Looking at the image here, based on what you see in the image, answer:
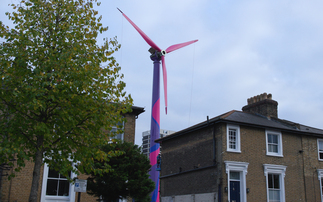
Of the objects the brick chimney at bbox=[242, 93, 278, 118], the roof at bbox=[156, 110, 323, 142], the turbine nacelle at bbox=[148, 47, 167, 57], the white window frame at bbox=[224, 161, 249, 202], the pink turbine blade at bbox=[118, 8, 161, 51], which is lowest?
the white window frame at bbox=[224, 161, 249, 202]

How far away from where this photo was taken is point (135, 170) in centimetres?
1902

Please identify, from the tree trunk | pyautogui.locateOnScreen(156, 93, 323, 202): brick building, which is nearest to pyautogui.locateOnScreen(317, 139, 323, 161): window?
pyautogui.locateOnScreen(156, 93, 323, 202): brick building

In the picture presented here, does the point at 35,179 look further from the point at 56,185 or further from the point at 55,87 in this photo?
the point at 56,185

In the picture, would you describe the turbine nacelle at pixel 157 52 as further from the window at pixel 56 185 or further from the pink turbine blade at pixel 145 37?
the window at pixel 56 185

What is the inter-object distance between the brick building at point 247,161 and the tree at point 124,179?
8.18 m

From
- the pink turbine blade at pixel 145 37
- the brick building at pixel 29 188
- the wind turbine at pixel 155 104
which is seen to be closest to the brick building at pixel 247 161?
the wind turbine at pixel 155 104

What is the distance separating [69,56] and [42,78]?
1338 millimetres

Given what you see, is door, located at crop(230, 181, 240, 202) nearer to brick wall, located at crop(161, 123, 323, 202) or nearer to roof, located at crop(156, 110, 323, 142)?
brick wall, located at crop(161, 123, 323, 202)

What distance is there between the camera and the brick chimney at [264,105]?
103 ft

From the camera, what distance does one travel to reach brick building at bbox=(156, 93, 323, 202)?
2581 cm

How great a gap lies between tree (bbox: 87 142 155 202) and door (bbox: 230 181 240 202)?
8578mm

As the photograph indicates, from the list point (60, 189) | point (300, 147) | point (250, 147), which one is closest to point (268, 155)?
point (250, 147)

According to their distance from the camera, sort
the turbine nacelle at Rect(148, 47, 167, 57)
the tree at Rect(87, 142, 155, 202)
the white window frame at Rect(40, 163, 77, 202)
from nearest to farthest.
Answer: the tree at Rect(87, 142, 155, 202) → the white window frame at Rect(40, 163, 77, 202) → the turbine nacelle at Rect(148, 47, 167, 57)

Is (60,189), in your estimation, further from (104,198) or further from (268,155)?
(268,155)
